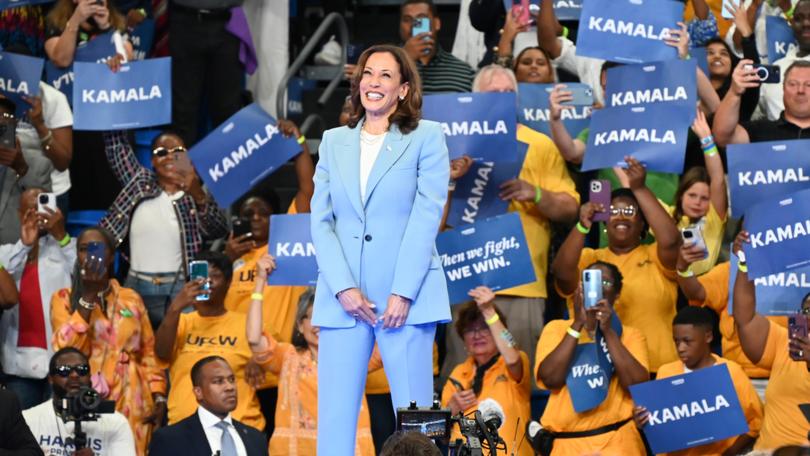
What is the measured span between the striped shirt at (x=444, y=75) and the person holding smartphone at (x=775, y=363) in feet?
8.26

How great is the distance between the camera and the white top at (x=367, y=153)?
5.88 metres

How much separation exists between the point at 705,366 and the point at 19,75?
453 cm

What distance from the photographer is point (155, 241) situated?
31.6 ft

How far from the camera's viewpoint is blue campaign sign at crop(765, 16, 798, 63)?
9.98m

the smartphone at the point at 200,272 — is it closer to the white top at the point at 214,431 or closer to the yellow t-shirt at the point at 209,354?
the yellow t-shirt at the point at 209,354

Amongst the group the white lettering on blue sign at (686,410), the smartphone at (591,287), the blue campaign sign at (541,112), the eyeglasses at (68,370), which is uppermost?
the blue campaign sign at (541,112)

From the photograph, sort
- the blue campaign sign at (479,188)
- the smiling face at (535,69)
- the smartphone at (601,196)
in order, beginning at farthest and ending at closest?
the smiling face at (535,69), the blue campaign sign at (479,188), the smartphone at (601,196)

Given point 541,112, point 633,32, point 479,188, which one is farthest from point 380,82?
point 541,112

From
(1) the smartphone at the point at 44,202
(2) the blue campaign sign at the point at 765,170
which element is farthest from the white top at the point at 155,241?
(2) the blue campaign sign at the point at 765,170

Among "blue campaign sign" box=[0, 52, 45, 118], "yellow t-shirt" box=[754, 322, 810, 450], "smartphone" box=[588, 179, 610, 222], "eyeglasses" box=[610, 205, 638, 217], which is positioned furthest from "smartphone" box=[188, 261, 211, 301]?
"yellow t-shirt" box=[754, 322, 810, 450]

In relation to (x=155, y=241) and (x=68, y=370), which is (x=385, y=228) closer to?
(x=68, y=370)

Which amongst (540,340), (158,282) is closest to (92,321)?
(158,282)

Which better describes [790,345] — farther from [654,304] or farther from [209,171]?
[209,171]

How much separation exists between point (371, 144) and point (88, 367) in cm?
298
